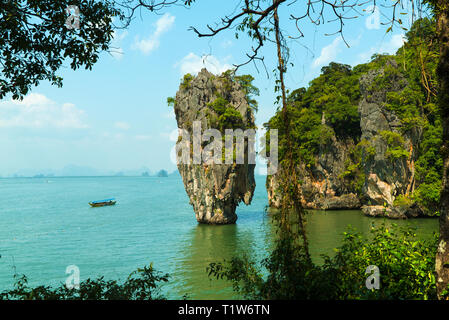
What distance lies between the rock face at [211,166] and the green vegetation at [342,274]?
2026cm

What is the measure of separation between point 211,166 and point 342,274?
69.5 feet

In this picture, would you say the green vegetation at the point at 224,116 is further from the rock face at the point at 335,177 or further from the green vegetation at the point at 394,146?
the green vegetation at the point at 394,146

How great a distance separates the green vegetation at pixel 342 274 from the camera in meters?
3.38

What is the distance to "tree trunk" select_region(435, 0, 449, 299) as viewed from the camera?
10.5 feet

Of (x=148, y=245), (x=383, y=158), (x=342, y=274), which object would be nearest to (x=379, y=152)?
(x=383, y=158)

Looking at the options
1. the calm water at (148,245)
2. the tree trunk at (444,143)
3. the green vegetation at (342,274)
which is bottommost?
the calm water at (148,245)

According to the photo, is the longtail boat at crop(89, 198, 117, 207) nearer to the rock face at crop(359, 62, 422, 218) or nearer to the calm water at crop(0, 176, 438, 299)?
the calm water at crop(0, 176, 438, 299)

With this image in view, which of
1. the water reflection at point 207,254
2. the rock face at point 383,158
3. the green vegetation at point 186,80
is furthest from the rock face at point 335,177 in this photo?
the green vegetation at point 186,80

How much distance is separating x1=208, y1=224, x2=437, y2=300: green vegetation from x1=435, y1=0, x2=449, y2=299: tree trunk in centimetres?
53

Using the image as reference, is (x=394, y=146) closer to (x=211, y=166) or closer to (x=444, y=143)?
(x=211, y=166)

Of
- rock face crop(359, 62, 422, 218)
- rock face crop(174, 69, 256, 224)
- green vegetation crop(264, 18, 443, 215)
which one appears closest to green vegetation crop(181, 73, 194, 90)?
rock face crop(174, 69, 256, 224)

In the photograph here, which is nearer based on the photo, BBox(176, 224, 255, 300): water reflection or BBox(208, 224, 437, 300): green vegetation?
BBox(208, 224, 437, 300): green vegetation
